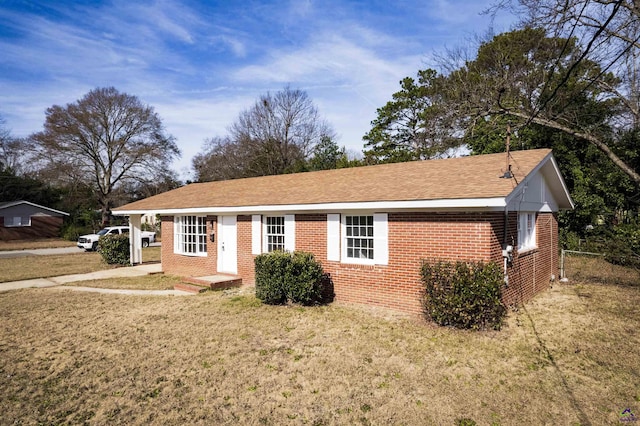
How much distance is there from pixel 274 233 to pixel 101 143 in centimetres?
3389

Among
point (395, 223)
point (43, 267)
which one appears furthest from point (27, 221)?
point (395, 223)

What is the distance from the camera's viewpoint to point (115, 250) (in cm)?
1916

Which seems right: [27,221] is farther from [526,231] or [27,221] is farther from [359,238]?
[526,231]

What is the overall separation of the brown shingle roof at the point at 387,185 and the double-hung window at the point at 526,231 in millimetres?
1759

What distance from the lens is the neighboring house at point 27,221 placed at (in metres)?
37.1

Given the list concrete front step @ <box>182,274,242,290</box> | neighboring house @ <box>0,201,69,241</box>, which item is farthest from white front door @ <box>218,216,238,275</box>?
neighboring house @ <box>0,201,69,241</box>

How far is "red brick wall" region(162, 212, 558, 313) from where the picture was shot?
8.71 meters

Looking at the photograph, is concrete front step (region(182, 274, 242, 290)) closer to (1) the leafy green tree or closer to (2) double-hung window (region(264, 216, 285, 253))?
(2) double-hung window (region(264, 216, 285, 253))

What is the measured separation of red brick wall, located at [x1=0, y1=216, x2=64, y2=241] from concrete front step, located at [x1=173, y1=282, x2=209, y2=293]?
34.6 meters

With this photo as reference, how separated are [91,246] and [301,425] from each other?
28504 mm

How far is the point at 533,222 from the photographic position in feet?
40.0

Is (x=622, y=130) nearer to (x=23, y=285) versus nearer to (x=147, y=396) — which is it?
(x=147, y=396)

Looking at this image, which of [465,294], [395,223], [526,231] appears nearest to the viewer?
[465,294]

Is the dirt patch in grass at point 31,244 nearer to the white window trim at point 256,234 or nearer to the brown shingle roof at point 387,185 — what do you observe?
the brown shingle roof at point 387,185
